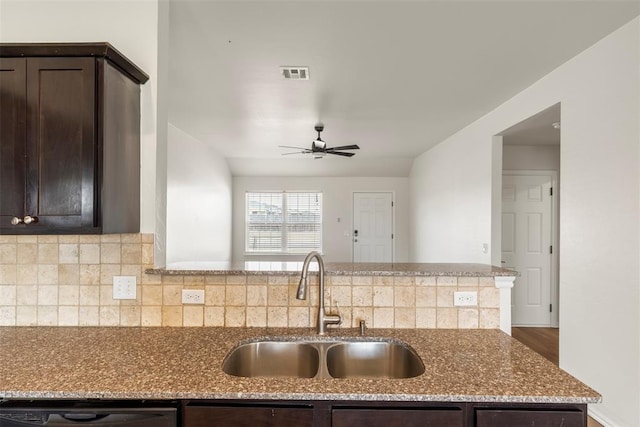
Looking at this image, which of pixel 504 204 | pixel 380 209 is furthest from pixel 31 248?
pixel 380 209

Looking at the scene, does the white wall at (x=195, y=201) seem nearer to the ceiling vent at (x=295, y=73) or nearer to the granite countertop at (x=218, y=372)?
the granite countertop at (x=218, y=372)

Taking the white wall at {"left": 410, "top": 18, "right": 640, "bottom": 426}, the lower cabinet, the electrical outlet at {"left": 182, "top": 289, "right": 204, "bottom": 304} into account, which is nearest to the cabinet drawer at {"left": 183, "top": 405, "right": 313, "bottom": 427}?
the lower cabinet

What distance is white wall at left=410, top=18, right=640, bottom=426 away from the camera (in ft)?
6.40

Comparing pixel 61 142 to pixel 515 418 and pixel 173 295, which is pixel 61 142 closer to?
pixel 173 295

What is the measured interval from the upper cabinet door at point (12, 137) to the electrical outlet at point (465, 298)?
1.99 meters

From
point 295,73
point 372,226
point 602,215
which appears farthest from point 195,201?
point 602,215

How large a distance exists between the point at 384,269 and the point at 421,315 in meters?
0.28

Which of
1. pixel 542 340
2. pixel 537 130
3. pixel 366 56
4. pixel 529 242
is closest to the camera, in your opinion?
pixel 366 56

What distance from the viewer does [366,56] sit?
2.39 metres

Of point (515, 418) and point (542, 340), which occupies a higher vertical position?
point (515, 418)

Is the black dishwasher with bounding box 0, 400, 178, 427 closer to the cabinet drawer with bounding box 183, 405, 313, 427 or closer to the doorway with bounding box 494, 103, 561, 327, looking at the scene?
the cabinet drawer with bounding box 183, 405, 313, 427

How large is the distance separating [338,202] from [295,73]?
4933 mm

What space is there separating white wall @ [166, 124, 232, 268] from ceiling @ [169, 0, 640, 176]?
540mm

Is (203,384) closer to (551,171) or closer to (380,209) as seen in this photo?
(551,171)
